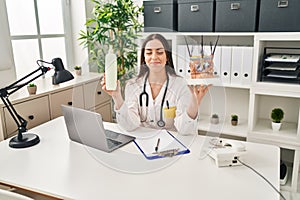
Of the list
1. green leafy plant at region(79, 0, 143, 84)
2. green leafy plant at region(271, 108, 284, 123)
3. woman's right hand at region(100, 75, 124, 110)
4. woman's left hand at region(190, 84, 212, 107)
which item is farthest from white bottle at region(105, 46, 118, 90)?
green leafy plant at region(271, 108, 284, 123)

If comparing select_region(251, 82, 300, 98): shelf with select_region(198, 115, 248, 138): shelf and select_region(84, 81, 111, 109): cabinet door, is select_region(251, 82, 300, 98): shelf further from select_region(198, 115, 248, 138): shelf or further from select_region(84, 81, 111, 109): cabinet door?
select_region(84, 81, 111, 109): cabinet door

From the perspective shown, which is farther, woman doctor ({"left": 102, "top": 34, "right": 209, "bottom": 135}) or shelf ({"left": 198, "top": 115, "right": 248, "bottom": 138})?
shelf ({"left": 198, "top": 115, "right": 248, "bottom": 138})

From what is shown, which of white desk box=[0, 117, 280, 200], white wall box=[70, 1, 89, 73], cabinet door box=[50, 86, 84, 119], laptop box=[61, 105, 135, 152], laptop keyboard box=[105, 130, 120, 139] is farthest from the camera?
white wall box=[70, 1, 89, 73]

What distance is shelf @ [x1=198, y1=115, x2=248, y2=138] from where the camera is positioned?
2.26 m

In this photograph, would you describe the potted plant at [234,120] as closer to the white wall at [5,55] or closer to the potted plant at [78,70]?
the potted plant at [78,70]

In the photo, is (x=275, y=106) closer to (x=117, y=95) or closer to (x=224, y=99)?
(x=224, y=99)

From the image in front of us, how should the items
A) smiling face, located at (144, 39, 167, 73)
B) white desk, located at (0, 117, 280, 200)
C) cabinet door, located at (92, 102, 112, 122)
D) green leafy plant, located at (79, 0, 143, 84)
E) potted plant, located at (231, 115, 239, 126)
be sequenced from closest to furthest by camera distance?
white desk, located at (0, 117, 280, 200), smiling face, located at (144, 39, 167, 73), green leafy plant, located at (79, 0, 143, 84), potted plant, located at (231, 115, 239, 126), cabinet door, located at (92, 102, 112, 122)

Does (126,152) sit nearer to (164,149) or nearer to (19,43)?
(164,149)

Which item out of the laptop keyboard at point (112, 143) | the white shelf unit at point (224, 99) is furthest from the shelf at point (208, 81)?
the laptop keyboard at point (112, 143)

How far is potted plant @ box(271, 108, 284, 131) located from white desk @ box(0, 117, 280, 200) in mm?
809

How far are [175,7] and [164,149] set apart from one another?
1.31m

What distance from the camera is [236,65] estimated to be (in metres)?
2.15

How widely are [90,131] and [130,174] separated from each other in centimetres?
33

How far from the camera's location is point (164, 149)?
1.41 meters
